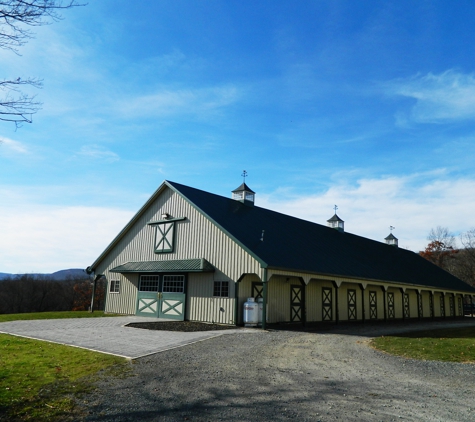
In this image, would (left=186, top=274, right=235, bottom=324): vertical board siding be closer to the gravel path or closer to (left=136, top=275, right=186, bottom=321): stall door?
(left=136, top=275, right=186, bottom=321): stall door

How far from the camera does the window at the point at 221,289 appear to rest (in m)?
18.6

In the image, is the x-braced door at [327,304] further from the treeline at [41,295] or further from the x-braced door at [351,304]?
the treeline at [41,295]

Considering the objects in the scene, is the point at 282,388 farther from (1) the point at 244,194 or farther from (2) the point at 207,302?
(1) the point at 244,194

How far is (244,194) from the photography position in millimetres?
24906

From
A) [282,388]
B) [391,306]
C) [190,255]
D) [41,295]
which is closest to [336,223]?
[391,306]

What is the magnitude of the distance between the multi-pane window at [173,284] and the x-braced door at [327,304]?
7508 millimetres

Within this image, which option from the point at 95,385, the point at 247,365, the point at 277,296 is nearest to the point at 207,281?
the point at 277,296

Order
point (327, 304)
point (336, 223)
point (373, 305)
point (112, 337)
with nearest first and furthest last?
point (112, 337)
point (327, 304)
point (373, 305)
point (336, 223)

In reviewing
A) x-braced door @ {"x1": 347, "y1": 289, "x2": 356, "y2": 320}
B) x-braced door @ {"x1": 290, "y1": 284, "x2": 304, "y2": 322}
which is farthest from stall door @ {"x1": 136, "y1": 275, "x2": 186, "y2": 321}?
x-braced door @ {"x1": 347, "y1": 289, "x2": 356, "y2": 320}

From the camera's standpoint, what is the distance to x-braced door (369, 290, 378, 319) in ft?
85.7

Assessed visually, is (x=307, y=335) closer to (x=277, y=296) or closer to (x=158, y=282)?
(x=277, y=296)

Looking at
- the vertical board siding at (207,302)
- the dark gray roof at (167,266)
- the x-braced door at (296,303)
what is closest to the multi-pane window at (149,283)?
the dark gray roof at (167,266)

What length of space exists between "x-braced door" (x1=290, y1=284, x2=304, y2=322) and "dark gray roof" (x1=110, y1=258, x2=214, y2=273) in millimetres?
4310

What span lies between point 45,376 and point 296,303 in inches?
563
